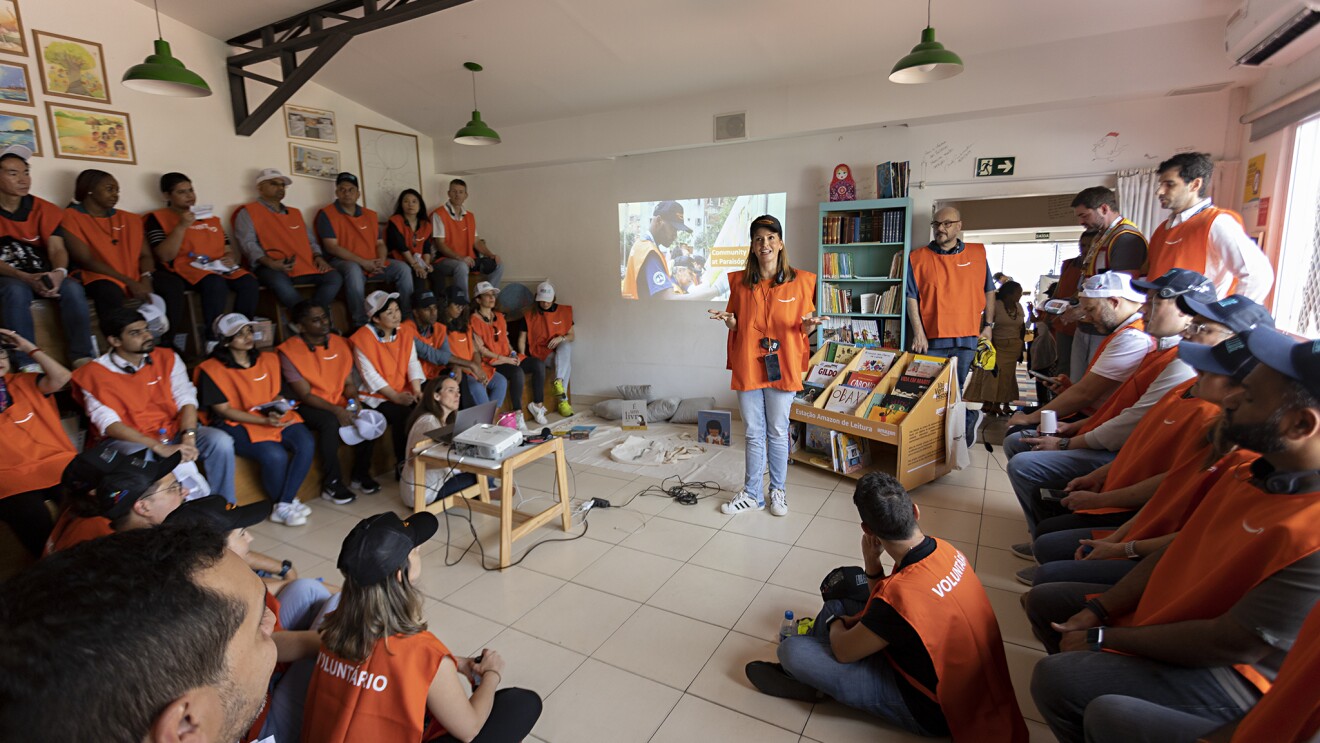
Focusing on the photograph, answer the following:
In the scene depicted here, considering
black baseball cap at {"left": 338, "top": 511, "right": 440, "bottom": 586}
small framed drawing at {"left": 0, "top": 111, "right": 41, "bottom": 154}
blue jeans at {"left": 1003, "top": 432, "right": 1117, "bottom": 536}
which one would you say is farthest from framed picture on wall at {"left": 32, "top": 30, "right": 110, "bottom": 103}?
blue jeans at {"left": 1003, "top": 432, "right": 1117, "bottom": 536}

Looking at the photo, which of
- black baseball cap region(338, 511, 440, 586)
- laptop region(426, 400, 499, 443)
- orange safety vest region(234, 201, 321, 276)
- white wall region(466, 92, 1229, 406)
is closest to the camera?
black baseball cap region(338, 511, 440, 586)

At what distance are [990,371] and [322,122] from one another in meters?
6.63

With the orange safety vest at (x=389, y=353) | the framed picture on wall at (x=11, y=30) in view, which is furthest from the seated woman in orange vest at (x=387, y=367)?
the framed picture on wall at (x=11, y=30)

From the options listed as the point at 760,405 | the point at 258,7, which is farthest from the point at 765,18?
the point at 258,7

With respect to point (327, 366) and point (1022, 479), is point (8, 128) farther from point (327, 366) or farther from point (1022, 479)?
point (1022, 479)

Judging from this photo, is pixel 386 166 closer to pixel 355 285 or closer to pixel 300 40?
pixel 355 285

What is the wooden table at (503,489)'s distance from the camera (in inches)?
126

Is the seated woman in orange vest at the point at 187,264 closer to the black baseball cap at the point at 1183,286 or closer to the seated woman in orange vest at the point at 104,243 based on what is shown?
the seated woman in orange vest at the point at 104,243

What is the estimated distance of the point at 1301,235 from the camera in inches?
143

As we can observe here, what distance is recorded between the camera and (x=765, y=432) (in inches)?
150

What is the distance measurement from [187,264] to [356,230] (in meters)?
1.44

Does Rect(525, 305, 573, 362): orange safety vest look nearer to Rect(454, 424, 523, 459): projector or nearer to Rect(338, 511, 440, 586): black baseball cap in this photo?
Rect(454, 424, 523, 459): projector

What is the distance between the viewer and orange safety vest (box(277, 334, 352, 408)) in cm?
423

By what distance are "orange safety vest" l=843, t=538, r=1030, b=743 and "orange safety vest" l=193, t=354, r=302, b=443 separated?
3788 millimetres
